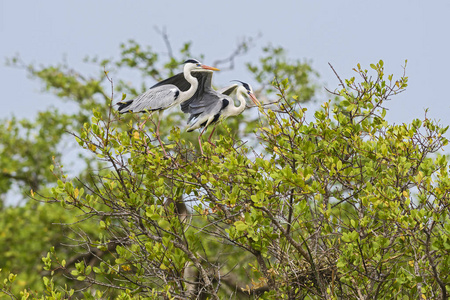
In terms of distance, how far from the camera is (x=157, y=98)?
5.88 m

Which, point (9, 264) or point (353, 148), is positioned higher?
point (9, 264)

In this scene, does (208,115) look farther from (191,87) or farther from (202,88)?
(202,88)

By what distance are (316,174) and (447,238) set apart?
110 centimetres

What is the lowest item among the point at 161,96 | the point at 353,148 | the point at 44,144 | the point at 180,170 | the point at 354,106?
the point at 180,170

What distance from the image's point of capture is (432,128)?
4.74 metres

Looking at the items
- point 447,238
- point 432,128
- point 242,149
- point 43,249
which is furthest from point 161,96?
point 43,249

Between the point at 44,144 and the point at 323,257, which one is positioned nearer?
the point at 323,257

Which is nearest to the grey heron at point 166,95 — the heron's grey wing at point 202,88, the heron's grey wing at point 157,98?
the heron's grey wing at point 157,98

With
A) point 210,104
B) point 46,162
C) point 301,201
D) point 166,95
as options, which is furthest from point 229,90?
point 46,162

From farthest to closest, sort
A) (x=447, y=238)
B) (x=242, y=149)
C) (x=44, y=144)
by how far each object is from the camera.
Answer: (x=44, y=144) < (x=242, y=149) < (x=447, y=238)

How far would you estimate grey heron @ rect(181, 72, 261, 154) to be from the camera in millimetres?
5773

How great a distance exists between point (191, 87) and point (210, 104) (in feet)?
0.86

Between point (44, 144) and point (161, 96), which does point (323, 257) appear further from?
point (44, 144)

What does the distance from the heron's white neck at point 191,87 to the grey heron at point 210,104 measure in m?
0.16
